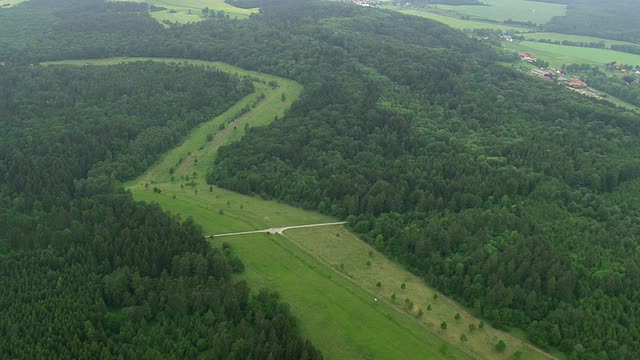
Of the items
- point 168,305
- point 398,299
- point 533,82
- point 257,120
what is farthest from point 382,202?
point 533,82

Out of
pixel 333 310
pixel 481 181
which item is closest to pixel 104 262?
pixel 333 310

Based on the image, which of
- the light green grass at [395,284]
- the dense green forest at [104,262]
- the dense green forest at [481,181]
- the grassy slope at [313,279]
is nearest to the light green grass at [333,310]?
the grassy slope at [313,279]

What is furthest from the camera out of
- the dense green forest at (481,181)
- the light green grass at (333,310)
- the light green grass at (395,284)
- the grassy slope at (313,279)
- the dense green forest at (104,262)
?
the dense green forest at (481,181)

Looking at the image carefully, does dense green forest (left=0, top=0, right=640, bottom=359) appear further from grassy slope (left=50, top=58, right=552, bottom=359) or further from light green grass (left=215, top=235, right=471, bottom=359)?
light green grass (left=215, top=235, right=471, bottom=359)

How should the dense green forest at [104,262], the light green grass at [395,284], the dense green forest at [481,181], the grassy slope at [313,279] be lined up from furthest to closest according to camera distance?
the dense green forest at [481,181] < the light green grass at [395,284] < the grassy slope at [313,279] < the dense green forest at [104,262]

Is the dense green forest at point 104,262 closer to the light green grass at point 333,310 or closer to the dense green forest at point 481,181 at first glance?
the dense green forest at point 481,181

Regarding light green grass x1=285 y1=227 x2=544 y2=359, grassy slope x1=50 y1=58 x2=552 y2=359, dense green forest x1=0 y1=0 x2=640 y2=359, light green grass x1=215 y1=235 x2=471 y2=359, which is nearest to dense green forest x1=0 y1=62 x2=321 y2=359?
dense green forest x1=0 y1=0 x2=640 y2=359
